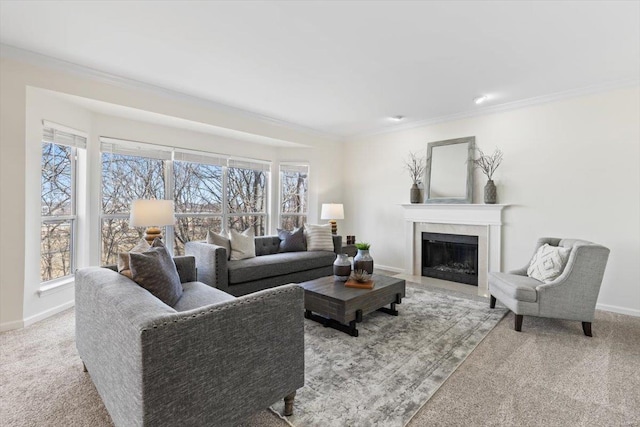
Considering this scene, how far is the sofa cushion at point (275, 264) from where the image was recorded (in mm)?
3570

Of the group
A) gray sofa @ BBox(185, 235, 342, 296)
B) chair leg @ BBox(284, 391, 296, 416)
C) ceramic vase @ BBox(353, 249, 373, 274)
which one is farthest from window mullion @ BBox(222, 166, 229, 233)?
chair leg @ BBox(284, 391, 296, 416)

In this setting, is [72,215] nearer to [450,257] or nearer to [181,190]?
[181,190]

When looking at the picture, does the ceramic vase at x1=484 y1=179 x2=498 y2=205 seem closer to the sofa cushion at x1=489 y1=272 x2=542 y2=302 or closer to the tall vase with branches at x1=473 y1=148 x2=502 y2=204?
the tall vase with branches at x1=473 y1=148 x2=502 y2=204

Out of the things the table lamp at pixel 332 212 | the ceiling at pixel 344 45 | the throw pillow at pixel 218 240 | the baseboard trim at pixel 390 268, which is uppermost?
the ceiling at pixel 344 45

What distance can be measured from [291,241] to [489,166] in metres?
3.14

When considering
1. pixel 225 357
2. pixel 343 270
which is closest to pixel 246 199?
pixel 343 270

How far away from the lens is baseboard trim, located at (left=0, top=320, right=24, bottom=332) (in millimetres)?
2775

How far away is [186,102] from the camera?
3.94 m

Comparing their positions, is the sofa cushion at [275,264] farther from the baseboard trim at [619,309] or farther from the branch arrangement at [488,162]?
the baseboard trim at [619,309]

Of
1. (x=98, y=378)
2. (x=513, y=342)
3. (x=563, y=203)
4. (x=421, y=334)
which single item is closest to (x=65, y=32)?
(x=98, y=378)

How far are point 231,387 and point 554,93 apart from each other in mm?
4712

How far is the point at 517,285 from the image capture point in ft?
9.64

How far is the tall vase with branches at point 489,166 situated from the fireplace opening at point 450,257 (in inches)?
26.2

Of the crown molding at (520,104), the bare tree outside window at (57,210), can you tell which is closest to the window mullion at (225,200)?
the bare tree outside window at (57,210)
